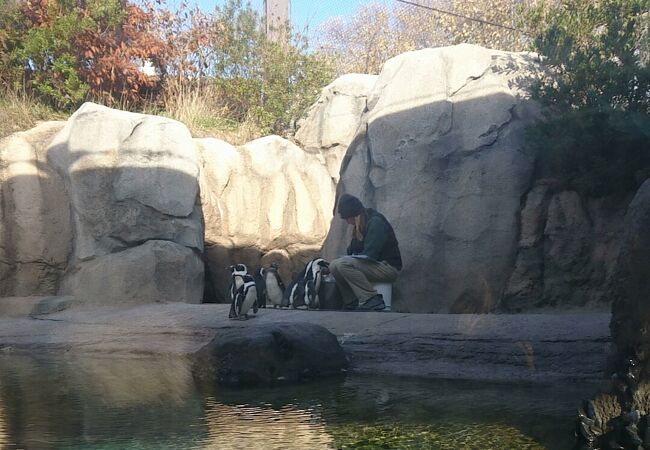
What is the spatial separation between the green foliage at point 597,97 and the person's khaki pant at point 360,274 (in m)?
2.74

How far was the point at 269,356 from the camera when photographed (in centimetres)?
784

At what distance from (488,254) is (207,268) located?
17.3ft

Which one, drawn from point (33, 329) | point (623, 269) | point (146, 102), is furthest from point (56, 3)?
point (623, 269)

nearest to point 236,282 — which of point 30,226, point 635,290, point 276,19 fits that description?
point 30,226

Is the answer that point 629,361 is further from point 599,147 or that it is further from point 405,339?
point 599,147

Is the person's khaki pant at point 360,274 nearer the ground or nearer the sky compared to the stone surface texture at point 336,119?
nearer the ground

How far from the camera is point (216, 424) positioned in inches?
233

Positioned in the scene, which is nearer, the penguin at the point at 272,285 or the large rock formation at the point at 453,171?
the large rock formation at the point at 453,171

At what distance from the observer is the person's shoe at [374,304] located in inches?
420

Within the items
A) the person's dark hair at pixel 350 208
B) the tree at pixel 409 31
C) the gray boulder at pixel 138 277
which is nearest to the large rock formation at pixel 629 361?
the person's dark hair at pixel 350 208

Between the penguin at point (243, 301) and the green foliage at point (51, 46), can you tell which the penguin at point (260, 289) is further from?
the green foliage at point (51, 46)

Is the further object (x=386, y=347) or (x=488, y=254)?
(x=488, y=254)

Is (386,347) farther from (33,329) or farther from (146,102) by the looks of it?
(146,102)

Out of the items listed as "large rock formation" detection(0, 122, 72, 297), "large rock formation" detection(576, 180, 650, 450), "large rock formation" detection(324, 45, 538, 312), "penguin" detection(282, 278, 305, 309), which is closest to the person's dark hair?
"penguin" detection(282, 278, 305, 309)
